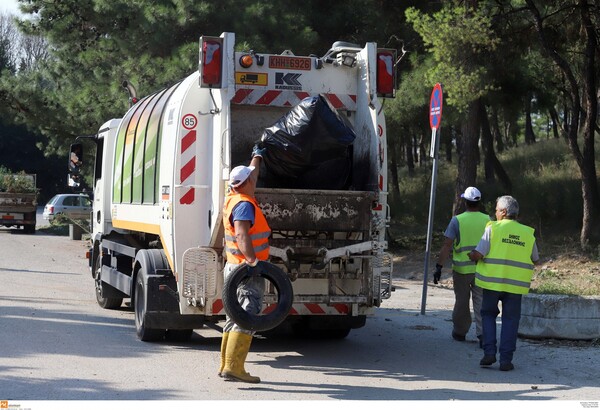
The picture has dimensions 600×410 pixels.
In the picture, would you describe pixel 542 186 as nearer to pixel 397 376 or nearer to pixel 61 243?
pixel 61 243

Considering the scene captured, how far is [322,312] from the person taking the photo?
28.4 feet

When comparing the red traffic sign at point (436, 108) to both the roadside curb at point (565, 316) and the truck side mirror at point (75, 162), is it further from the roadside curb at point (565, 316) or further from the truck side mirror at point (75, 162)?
the truck side mirror at point (75, 162)

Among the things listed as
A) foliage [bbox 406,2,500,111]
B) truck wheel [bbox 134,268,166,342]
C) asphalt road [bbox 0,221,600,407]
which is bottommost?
asphalt road [bbox 0,221,600,407]

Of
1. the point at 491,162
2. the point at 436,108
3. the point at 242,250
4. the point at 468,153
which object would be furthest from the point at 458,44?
the point at 491,162

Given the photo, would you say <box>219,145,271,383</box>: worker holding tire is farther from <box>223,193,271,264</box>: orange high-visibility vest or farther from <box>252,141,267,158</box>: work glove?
<box>252,141,267,158</box>: work glove

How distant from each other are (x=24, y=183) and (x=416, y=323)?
A: 24411 millimetres

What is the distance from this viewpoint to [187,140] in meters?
8.52

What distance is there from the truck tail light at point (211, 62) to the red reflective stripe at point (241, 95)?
1.13ft

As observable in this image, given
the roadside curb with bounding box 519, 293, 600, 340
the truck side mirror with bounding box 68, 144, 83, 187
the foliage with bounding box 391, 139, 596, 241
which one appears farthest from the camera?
the foliage with bounding box 391, 139, 596, 241

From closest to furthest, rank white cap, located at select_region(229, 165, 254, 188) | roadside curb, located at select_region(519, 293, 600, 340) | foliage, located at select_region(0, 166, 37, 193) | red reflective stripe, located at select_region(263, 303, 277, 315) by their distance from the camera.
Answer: white cap, located at select_region(229, 165, 254, 188) < red reflective stripe, located at select_region(263, 303, 277, 315) < roadside curb, located at select_region(519, 293, 600, 340) < foliage, located at select_region(0, 166, 37, 193)

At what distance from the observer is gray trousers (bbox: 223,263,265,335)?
7355 mm

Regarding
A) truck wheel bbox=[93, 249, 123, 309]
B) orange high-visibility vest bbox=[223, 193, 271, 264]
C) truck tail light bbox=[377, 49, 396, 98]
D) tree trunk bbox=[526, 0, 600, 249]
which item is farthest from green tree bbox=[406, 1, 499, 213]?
orange high-visibility vest bbox=[223, 193, 271, 264]

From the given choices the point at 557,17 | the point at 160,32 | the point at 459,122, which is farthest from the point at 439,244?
the point at 160,32

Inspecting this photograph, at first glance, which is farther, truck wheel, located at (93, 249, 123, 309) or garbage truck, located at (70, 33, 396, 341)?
truck wheel, located at (93, 249, 123, 309)
